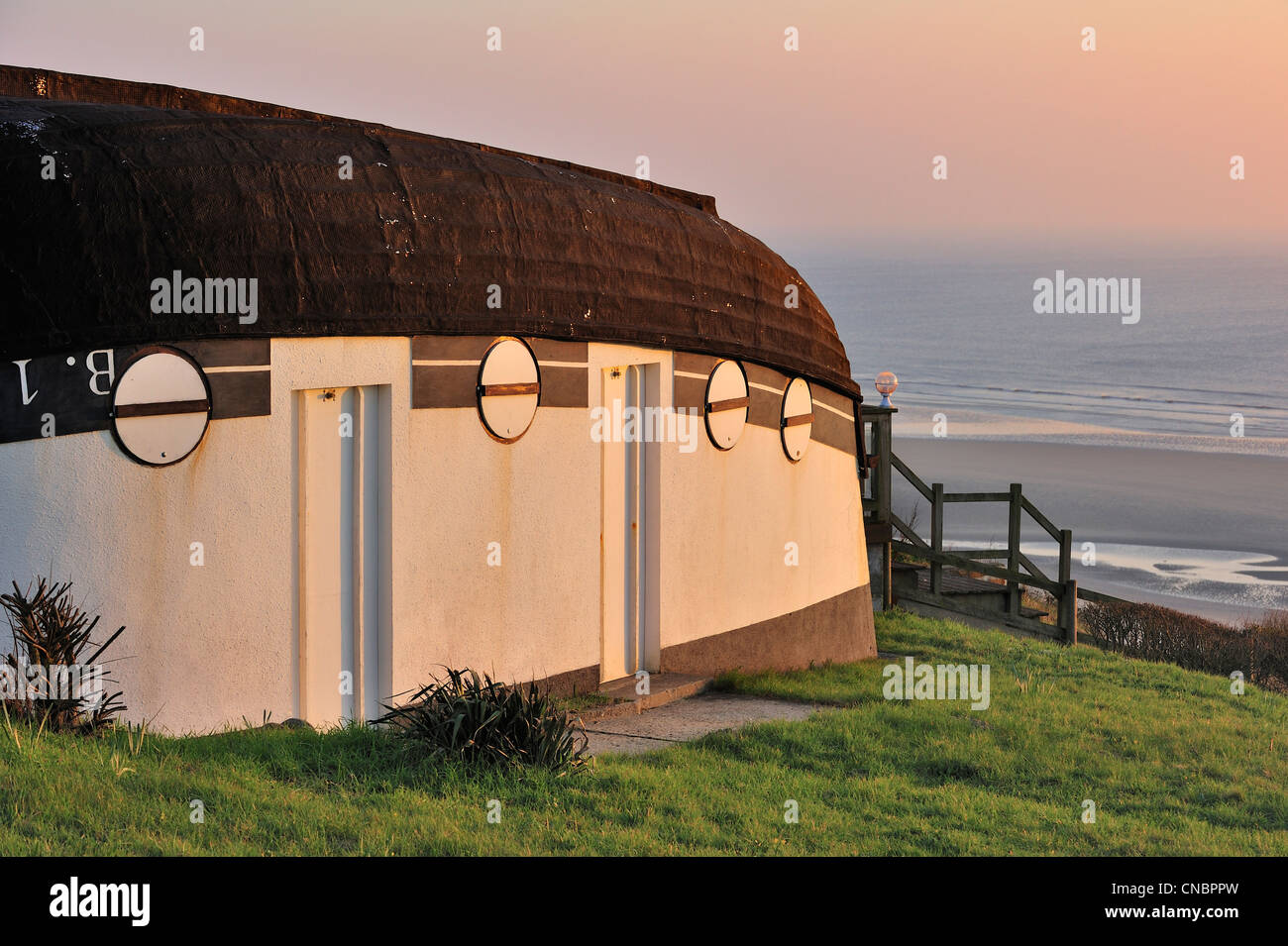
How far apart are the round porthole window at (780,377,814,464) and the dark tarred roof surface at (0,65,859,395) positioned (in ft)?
4.72

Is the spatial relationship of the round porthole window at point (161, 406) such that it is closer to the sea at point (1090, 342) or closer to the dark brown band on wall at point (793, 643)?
the dark brown band on wall at point (793, 643)

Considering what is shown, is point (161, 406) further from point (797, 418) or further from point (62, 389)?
point (797, 418)

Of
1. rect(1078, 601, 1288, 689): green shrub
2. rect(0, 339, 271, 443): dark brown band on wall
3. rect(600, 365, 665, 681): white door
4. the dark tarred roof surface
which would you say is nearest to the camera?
rect(0, 339, 271, 443): dark brown band on wall

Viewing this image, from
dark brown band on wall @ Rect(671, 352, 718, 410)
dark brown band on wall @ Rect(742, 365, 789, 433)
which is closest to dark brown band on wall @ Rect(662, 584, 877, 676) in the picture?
dark brown band on wall @ Rect(742, 365, 789, 433)

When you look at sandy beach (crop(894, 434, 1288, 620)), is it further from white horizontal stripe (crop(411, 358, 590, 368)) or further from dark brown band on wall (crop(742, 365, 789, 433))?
white horizontal stripe (crop(411, 358, 590, 368))

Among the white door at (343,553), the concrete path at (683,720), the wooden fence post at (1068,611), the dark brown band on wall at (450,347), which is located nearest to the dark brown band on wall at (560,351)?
the dark brown band on wall at (450,347)

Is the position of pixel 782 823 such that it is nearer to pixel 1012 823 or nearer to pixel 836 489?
pixel 1012 823

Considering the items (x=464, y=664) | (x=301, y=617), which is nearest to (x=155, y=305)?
(x=301, y=617)

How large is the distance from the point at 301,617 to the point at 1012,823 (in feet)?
14.5

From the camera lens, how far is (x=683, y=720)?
10062 mm

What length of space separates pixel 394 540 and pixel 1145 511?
32765 mm

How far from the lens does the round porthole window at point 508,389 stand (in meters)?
9.54

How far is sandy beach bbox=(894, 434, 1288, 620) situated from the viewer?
1158 inches

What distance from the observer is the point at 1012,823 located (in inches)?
287
